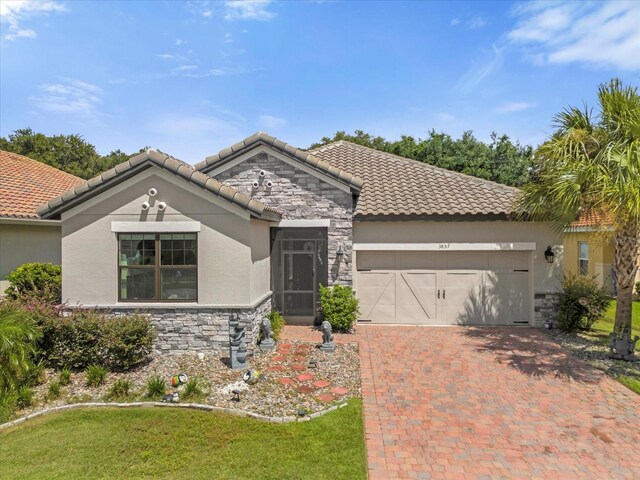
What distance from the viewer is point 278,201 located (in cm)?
1355

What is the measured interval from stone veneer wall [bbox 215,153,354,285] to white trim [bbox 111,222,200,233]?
382 centimetres

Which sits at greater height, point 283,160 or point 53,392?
point 283,160

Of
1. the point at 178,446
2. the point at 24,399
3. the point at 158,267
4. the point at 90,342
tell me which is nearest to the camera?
the point at 178,446

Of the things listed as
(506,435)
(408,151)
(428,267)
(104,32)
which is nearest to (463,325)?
(428,267)

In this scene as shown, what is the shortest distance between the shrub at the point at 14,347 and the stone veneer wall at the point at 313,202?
786cm

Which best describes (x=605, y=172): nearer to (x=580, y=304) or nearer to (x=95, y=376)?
(x=580, y=304)

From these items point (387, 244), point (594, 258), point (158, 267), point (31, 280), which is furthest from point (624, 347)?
point (31, 280)

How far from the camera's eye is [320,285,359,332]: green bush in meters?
12.7

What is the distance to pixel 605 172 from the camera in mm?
9141

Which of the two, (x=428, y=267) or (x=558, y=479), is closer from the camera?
(x=558, y=479)

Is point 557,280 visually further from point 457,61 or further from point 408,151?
point 408,151

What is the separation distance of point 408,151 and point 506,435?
1164 inches

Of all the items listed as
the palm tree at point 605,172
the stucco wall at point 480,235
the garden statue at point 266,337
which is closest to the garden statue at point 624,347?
the palm tree at point 605,172

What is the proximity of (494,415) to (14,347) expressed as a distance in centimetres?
974
